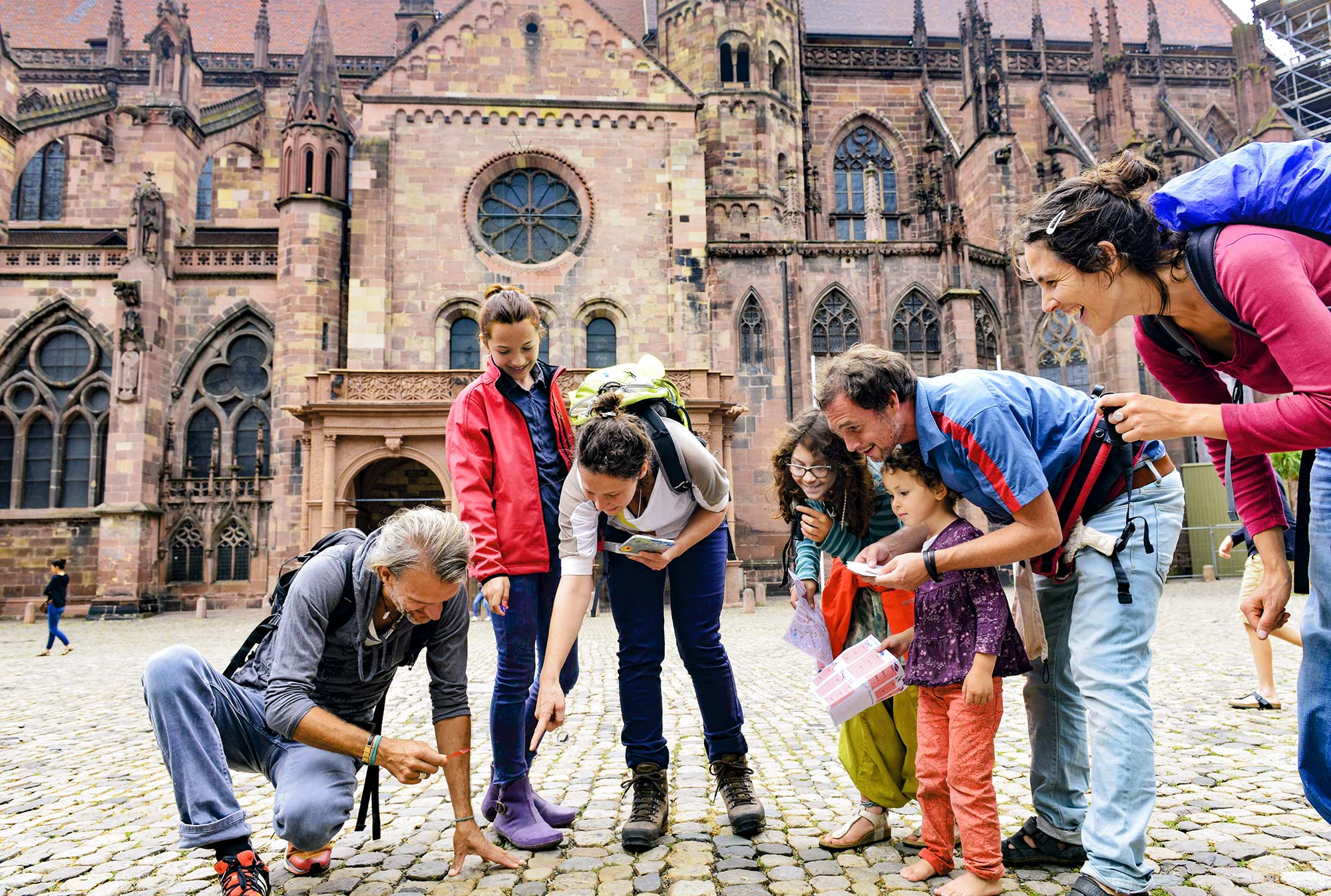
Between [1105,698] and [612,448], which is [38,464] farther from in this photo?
[1105,698]

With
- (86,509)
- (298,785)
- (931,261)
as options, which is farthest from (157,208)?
(298,785)

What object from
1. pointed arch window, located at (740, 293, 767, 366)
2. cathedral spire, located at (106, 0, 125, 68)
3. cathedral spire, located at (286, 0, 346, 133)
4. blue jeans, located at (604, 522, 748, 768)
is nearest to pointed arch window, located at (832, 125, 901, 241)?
pointed arch window, located at (740, 293, 767, 366)

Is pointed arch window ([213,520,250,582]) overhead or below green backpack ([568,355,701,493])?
below

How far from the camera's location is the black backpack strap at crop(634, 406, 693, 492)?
3.21 metres

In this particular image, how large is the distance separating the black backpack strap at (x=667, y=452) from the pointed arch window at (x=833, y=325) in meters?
18.9

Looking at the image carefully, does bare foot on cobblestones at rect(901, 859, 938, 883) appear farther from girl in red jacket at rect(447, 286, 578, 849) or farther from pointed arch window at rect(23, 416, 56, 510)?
pointed arch window at rect(23, 416, 56, 510)

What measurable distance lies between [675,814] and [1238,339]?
2.70 meters

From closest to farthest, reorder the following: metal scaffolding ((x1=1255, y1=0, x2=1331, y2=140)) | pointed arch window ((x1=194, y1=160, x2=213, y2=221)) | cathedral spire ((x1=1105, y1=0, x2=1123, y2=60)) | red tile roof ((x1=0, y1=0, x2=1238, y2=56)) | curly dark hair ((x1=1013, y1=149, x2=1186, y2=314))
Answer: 1. curly dark hair ((x1=1013, y1=149, x2=1186, y2=314))
2. cathedral spire ((x1=1105, y1=0, x2=1123, y2=60))
3. pointed arch window ((x1=194, y1=160, x2=213, y2=221))
4. red tile roof ((x1=0, y1=0, x2=1238, y2=56))
5. metal scaffolding ((x1=1255, y1=0, x2=1331, y2=140))

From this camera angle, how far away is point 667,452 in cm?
321

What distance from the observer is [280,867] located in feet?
9.89

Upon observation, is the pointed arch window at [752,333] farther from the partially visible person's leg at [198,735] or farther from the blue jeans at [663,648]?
the partially visible person's leg at [198,735]

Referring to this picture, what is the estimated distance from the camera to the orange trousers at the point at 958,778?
2.55 metres

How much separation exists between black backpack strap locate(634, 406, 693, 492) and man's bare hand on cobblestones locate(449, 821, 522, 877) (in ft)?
4.39

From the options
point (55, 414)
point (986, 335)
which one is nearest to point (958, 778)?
point (986, 335)
